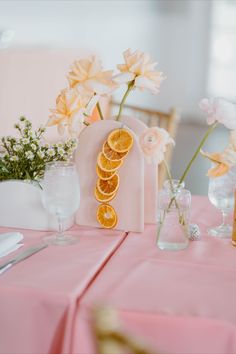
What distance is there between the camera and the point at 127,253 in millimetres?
937

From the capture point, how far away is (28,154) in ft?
3.52

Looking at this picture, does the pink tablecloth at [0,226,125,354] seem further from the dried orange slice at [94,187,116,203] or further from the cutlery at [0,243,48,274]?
the dried orange slice at [94,187,116,203]

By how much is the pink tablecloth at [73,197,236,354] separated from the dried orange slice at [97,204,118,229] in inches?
5.4

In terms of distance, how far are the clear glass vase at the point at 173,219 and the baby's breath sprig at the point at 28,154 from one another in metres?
0.26

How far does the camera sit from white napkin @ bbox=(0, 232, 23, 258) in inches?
36.4

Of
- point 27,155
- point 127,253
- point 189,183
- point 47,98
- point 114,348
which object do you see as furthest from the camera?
point 189,183

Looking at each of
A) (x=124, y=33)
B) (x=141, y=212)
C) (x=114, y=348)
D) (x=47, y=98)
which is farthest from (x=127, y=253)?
(x=124, y=33)

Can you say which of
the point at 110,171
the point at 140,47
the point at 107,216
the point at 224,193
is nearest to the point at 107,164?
the point at 110,171

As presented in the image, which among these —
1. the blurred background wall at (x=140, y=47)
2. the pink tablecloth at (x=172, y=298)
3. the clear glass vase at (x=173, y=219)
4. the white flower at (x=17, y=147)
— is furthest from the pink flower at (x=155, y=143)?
the blurred background wall at (x=140, y=47)

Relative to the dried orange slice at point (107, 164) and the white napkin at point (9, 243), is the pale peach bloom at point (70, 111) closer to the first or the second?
the dried orange slice at point (107, 164)

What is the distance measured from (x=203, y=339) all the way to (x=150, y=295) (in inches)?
4.3

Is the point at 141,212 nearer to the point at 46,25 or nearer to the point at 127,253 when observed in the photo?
the point at 127,253

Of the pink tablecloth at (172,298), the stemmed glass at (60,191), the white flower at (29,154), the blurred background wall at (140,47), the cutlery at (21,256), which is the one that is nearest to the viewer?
the pink tablecloth at (172,298)

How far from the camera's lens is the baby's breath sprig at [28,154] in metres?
1.08
